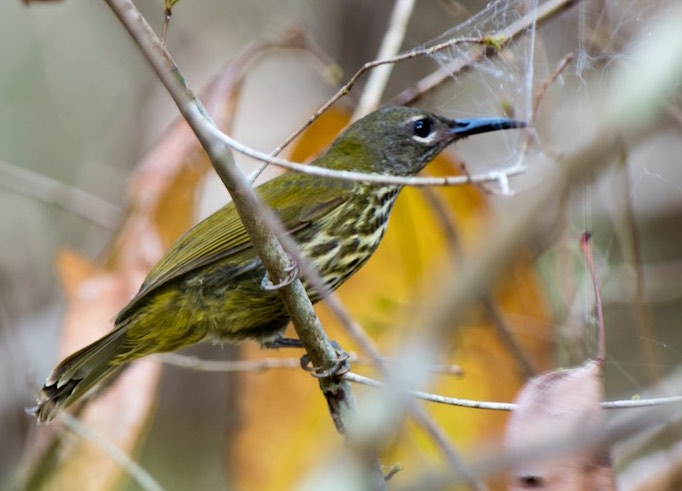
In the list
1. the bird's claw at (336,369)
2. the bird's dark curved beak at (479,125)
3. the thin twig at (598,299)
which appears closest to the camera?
the thin twig at (598,299)

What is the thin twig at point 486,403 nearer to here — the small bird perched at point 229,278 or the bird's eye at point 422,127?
the small bird perched at point 229,278

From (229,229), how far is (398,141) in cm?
77

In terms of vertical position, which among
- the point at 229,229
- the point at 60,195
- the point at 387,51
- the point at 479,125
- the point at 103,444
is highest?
the point at 60,195

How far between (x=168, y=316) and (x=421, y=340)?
80.6 inches

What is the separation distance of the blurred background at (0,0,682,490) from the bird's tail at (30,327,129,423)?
51cm

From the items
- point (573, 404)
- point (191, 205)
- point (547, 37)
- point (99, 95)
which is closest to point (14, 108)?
point (99, 95)

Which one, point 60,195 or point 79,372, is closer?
point 79,372

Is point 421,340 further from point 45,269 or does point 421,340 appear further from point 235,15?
point 235,15

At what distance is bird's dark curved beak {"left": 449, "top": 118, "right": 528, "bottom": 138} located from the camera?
3451 millimetres

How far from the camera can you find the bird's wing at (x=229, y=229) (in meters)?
3.24

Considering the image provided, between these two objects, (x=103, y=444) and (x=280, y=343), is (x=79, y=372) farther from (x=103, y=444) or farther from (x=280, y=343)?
(x=280, y=343)

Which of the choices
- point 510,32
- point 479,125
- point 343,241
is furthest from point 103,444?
point 510,32

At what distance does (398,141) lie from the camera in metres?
3.78

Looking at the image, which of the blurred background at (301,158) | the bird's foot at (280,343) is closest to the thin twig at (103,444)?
the blurred background at (301,158)
